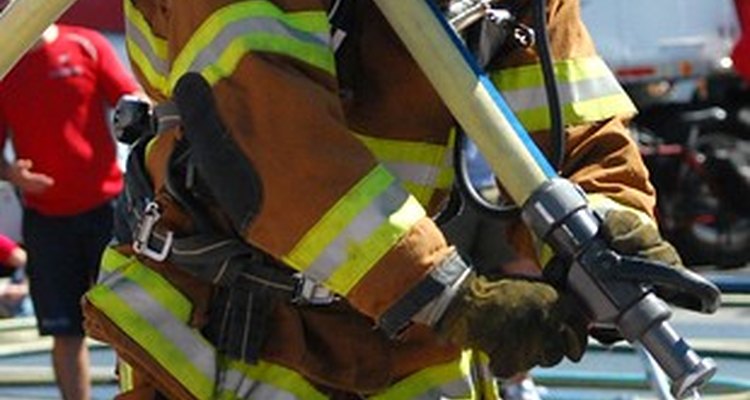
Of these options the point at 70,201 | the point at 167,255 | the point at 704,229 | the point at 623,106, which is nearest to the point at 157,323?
the point at 167,255

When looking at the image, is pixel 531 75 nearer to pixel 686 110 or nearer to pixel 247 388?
pixel 247 388

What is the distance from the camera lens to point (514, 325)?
235 cm

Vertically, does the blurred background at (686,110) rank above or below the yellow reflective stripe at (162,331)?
below

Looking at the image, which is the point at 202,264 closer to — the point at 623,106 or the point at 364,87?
the point at 364,87

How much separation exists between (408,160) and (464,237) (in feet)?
1.04

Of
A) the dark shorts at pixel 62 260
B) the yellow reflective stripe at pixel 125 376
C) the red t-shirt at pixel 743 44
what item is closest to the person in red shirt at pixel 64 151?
the dark shorts at pixel 62 260

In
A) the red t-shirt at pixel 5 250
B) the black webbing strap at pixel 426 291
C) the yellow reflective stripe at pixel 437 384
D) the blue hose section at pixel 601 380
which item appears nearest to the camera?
the black webbing strap at pixel 426 291

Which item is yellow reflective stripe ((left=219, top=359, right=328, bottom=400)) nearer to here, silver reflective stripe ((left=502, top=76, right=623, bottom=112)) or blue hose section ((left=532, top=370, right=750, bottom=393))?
silver reflective stripe ((left=502, top=76, right=623, bottom=112))

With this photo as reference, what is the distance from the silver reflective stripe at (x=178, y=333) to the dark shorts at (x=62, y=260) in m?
3.73

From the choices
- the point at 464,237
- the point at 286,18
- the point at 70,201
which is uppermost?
the point at 286,18

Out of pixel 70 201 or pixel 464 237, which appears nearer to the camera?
pixel 464 237

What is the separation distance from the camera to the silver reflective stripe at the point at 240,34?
2482mm

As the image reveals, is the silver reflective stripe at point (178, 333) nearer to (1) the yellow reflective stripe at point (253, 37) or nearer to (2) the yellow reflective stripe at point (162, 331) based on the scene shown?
(2) the yellow reflective stripe at point (162, 331)

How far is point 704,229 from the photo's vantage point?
12.3m
